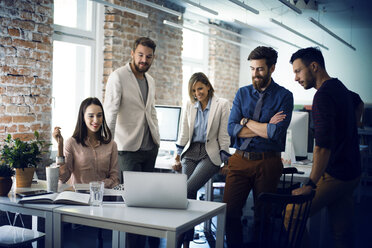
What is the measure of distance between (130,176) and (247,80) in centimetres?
809

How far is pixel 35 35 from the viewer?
4043 mm

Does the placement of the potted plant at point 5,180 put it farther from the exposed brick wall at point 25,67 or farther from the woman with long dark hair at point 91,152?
the exposed brick wall at point 25,67

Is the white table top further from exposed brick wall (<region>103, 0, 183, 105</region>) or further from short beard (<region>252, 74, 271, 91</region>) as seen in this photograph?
exposed brick wall (<region>103, 0, 183, 105</region>)

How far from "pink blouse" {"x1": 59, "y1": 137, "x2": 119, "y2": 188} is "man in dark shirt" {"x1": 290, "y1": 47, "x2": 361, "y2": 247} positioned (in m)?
1.27

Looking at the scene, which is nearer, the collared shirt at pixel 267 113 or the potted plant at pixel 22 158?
the potted plant at pixel 22 158

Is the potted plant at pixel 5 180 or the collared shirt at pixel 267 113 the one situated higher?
the collared shirt at pixel 267 113

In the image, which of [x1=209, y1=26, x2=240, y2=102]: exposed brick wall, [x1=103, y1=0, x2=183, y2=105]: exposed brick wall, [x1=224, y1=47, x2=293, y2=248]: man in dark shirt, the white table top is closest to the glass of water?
the white table top

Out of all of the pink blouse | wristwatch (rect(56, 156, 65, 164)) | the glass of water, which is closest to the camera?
the glass of water

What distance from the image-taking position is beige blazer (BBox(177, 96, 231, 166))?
3361 millimetres

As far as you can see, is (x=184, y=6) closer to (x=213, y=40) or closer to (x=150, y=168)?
(x=213, y=40)

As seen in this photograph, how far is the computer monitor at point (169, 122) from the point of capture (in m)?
4.41

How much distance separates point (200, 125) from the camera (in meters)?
3.44

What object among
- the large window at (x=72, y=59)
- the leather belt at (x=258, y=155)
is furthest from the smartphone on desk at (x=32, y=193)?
the large window at (x=72, y=59)

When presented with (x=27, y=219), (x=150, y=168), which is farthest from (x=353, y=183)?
(x=27, y=219)
